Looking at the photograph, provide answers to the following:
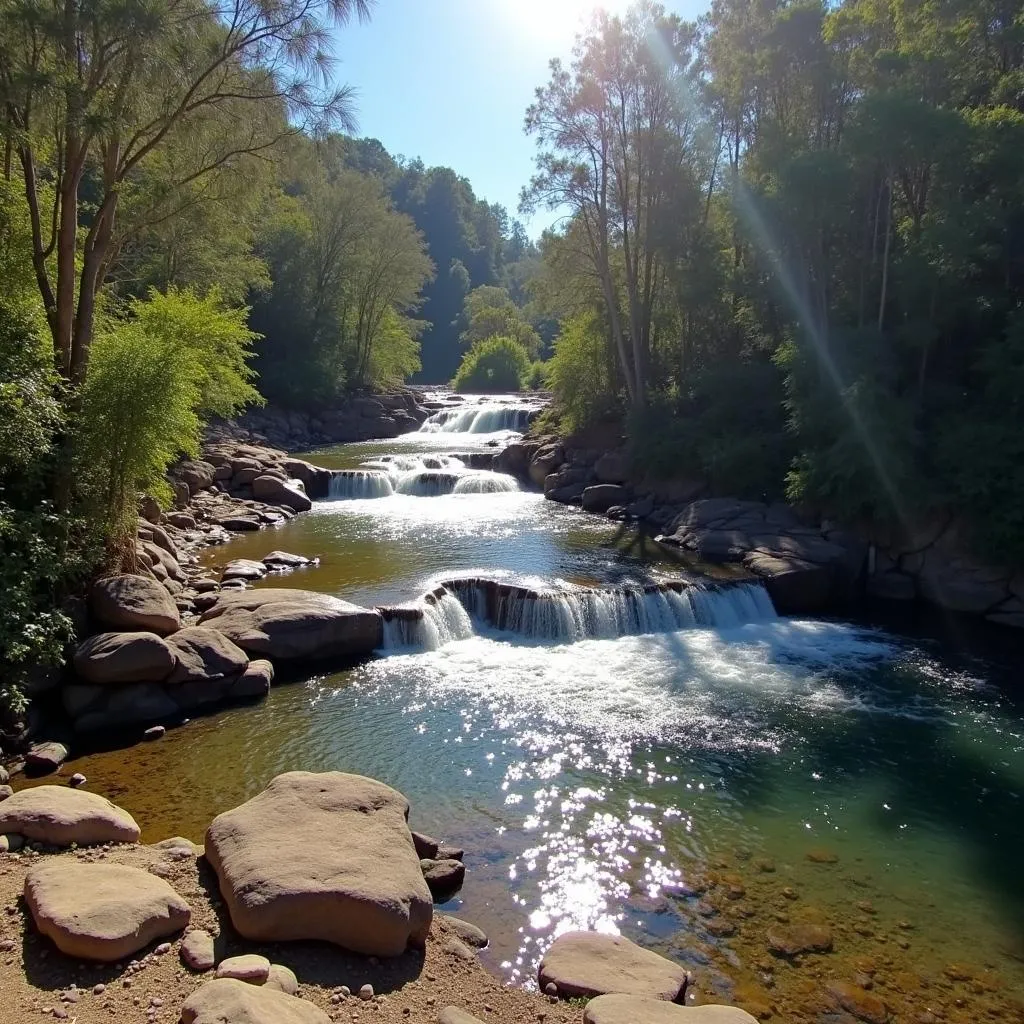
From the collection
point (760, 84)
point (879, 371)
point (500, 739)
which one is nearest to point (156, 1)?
point (500, 739)

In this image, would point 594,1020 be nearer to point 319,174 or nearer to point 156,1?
point 156,1

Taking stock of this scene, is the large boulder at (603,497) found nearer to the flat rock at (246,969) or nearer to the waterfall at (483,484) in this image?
the waterfall at (483,484)

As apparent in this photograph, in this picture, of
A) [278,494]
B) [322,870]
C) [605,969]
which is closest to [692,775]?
[605,969]

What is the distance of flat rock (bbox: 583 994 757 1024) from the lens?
3816 millimetres

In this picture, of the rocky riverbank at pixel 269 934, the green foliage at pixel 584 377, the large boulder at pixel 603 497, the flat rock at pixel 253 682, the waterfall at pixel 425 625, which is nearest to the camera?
the rocky riverbank at pixel 269 934

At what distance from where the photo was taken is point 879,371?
13938 millimetres

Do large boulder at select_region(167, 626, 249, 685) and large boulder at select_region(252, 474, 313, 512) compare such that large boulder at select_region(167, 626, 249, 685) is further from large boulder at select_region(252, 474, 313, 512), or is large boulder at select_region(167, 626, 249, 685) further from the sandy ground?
large boulder at select_region(252, 474, 313, 512)

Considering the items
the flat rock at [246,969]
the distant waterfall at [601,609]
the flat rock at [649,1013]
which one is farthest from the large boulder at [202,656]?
the flat rock at [649,1013]

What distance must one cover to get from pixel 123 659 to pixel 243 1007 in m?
5.67

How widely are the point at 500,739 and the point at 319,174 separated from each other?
8.65 meters

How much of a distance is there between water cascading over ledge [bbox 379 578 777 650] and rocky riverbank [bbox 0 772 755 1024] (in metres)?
5.10

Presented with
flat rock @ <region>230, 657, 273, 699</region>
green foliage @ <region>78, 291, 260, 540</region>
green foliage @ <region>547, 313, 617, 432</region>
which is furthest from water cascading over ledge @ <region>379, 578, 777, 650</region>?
green foliage @ <region>547, 313, 617, 432</region>

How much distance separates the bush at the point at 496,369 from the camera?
46812 millimetres

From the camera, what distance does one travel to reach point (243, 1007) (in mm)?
3014
